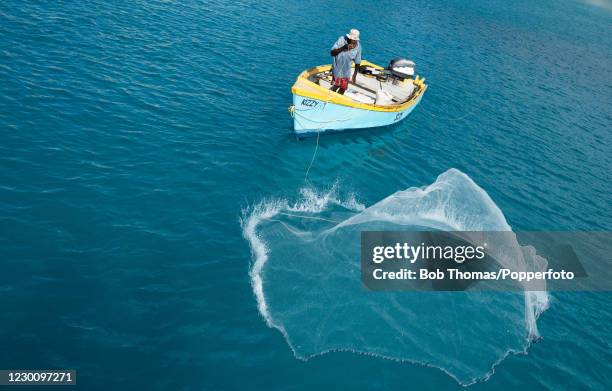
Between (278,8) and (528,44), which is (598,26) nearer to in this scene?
(528,44)

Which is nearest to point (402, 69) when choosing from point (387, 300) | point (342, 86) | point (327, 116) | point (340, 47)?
point (342, 86)

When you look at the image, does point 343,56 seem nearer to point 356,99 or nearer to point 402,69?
point 356,99

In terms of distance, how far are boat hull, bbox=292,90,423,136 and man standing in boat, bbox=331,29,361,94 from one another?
1.72 meters

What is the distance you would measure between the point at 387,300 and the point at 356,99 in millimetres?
13621

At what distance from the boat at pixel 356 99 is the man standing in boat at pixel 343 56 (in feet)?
2.47

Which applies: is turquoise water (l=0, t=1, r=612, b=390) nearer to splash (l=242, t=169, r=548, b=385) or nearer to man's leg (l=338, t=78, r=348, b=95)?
splash (l=242, t=169, r=548, b=385)

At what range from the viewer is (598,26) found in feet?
234

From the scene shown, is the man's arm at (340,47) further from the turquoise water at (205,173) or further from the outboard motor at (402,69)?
the outboard motor at (402,69)

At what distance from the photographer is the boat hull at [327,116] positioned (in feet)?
67.4

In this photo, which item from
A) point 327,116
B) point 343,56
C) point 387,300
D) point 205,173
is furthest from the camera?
point 327,116

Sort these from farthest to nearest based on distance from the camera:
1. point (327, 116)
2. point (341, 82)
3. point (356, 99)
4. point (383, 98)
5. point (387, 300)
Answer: point (383, 98) → point (356, 99) → point (341, 82) → point (327, 116) → point (387, 300)

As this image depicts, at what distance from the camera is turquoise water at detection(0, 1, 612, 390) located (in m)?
11.1

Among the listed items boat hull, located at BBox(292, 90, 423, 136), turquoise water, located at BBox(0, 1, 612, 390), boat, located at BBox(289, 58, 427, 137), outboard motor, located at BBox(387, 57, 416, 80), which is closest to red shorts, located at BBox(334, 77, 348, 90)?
boat, located at BBox(289, 58, 427, 137)

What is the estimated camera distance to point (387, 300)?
40.9 feet
